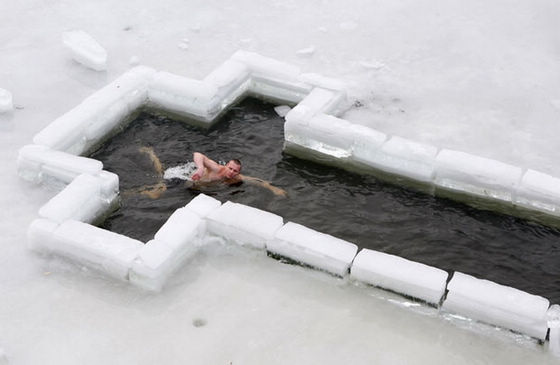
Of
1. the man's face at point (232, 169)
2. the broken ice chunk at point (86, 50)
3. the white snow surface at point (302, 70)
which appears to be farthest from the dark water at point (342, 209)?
the broken ice chunk at point (86, 50)

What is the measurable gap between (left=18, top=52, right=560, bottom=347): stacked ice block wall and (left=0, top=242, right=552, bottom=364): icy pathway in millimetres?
200

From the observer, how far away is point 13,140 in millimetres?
8742

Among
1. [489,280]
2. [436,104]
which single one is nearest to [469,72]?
[436,104]

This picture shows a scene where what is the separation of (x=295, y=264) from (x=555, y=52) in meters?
5.68

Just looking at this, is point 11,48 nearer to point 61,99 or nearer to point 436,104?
point 61,99

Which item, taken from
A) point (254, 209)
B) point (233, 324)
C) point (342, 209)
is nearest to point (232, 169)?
point (254, 209)

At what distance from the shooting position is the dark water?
7395mm

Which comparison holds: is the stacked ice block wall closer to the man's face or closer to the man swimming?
the man swimming

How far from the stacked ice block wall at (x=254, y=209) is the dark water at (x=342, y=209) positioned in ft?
0.90

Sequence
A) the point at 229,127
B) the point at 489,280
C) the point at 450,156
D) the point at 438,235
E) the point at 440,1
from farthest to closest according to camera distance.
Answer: the point at 440,1 → the point at 229,127 → the point at 450,156 → the point at 438,235 → the point at 489,280

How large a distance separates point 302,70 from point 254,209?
3.22 meters

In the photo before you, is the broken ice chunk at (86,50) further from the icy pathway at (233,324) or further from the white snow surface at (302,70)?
the icy pathway at (233,324)

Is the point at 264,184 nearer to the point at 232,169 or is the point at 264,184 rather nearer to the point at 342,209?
the point at 232,169

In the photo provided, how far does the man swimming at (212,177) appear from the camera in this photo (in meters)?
8.15
